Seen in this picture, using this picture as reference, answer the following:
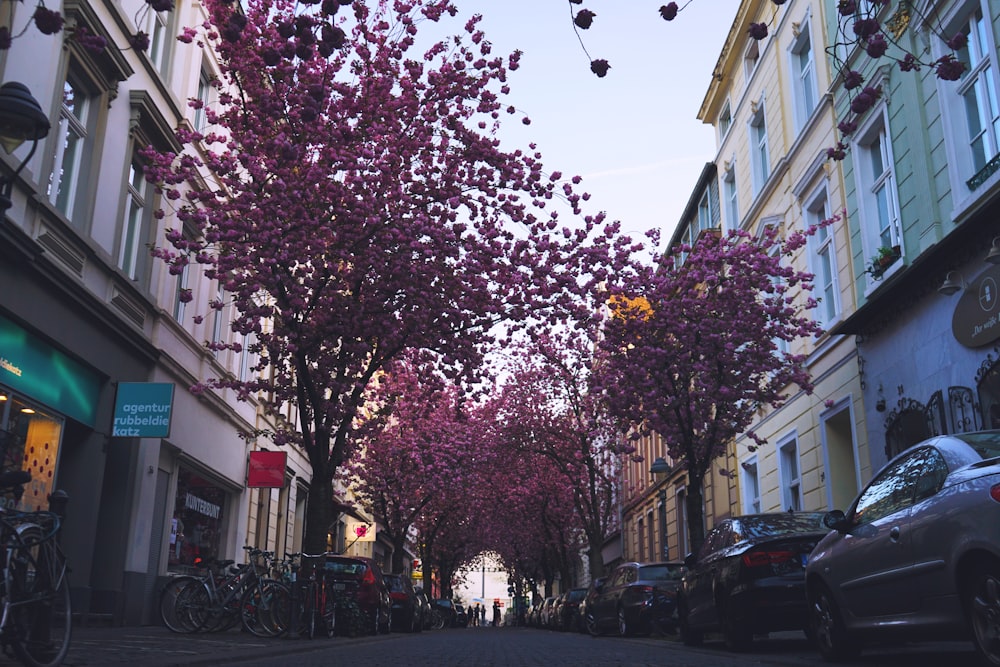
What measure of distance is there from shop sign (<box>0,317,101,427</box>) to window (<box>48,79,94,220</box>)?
2.21 m

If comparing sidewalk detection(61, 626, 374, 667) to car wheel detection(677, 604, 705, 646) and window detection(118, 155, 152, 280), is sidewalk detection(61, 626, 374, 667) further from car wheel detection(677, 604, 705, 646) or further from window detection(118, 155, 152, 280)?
window detection(118, 155, 152, 280)

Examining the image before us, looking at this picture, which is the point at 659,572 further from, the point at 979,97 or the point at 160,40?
the point at 160,40

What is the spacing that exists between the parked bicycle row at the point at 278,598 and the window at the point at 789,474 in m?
9.82

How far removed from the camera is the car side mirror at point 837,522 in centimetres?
794

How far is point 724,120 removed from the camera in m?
29.2

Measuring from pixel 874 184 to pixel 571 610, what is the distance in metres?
16.9

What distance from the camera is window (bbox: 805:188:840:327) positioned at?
62.7 feet

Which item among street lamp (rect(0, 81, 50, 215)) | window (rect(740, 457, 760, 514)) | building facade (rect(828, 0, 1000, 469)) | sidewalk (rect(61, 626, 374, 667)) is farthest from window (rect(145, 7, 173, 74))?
window (rect(740, 457, 760, 514))

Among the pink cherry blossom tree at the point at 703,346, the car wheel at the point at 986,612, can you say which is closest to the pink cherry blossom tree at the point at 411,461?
the pink cherry blossom tree at the point at 703,346

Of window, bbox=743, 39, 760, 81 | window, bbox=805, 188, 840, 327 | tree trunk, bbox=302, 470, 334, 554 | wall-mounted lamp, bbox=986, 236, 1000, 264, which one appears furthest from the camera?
window, bbox=743, 39, 760, 81

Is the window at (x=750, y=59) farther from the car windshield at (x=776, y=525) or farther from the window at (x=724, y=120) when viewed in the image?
the car windshield at (x=776, y=525)

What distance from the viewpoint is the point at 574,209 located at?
57.0ft

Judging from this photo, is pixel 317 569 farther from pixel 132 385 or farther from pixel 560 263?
pixel 560 263

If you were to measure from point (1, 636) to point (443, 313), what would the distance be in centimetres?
1136
